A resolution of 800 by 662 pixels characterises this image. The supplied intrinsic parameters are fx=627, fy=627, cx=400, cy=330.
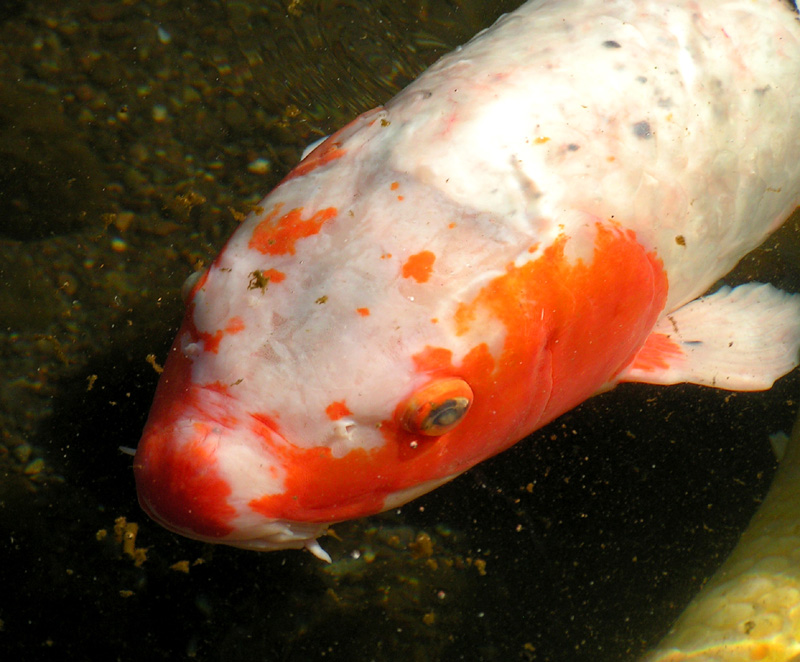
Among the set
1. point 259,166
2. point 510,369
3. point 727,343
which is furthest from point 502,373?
point 259,166

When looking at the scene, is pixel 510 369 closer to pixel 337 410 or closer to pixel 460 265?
pixel 460 265

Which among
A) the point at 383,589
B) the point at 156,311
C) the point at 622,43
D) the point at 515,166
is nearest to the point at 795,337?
the point at 622,43

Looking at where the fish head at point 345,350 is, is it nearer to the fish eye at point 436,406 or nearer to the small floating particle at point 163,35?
the fish eye at point 436,406

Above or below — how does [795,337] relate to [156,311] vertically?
below

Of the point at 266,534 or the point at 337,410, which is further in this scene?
the point at 266,534

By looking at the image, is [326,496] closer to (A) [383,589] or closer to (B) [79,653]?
(A) [383,589]

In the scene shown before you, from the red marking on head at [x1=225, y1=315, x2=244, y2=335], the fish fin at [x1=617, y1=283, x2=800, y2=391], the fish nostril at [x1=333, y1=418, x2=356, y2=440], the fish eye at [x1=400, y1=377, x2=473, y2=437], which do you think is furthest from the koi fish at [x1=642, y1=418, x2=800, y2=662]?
the red marking on head at [x1=225, y1=315, x2=244, y2=335]

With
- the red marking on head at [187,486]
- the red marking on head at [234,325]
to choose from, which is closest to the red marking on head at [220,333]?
the red marking on head at [234,325]
